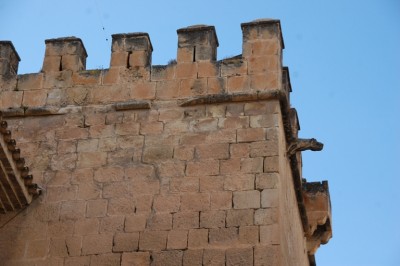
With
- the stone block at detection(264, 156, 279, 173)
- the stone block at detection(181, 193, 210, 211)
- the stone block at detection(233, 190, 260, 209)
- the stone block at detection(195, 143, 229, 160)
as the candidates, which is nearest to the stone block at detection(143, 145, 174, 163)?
the stone block at detection(195, 143, 229, 160)

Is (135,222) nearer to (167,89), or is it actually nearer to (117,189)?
(117,189)

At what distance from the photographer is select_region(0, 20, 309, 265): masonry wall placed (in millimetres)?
9742

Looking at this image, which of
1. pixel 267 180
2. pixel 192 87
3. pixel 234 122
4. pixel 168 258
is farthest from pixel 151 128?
pixel 168 258

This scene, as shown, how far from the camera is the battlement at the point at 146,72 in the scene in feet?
35.1

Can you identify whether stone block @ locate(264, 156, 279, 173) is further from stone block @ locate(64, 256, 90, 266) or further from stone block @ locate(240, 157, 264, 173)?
stone block @ locate(64, 256, 90, 266)

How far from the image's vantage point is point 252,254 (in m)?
9.41

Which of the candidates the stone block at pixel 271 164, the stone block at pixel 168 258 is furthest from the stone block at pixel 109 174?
the stone block at pixel 271 164

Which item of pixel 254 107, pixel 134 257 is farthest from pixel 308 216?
pixel 134 257

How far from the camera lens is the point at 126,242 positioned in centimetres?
987

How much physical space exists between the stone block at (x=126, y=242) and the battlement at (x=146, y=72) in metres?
1.66

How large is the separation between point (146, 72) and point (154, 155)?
111cm

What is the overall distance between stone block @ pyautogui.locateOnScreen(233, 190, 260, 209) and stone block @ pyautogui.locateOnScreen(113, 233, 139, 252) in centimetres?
104

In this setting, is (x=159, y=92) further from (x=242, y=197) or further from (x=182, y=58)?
(x=242, y=197)

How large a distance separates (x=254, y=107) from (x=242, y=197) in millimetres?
1107
